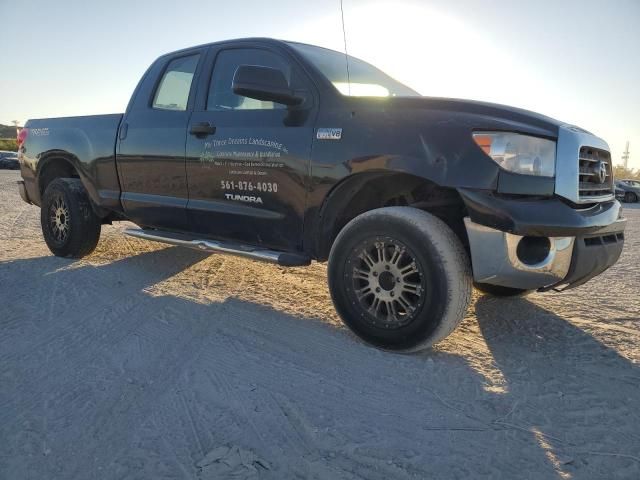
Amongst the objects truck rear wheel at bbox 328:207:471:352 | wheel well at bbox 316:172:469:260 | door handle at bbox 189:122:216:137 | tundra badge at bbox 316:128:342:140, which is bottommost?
truck rear wheel at bbox 328:207:471:352

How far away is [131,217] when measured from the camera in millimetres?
4656

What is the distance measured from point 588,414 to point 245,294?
2.52 meters

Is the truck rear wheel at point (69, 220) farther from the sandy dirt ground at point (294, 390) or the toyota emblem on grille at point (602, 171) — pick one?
the toyota emblem on grille at point (602, 171)

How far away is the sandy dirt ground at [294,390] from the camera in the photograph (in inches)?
73.2

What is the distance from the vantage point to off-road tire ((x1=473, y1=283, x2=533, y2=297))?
3.75 metres

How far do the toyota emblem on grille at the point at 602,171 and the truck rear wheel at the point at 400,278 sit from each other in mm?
965

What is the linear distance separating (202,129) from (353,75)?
47.6 inches

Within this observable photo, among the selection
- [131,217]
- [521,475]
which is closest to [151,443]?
[521,475]

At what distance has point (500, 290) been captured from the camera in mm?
3807

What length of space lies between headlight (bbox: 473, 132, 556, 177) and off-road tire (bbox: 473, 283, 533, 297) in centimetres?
135

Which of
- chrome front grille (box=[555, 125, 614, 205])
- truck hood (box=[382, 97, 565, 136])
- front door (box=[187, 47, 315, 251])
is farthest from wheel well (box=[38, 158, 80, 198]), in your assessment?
chrome front grille (box=[555, 125, 614, 205])

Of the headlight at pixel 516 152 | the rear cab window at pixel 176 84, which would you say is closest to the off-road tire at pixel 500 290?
the headlight at pixel 516 152

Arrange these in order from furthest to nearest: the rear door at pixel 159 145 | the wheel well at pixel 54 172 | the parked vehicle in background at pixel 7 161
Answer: the parked vehicle in background at pixel 7 161 < the wheel well at pixel 54 172 < the rear door at pixel 159 145

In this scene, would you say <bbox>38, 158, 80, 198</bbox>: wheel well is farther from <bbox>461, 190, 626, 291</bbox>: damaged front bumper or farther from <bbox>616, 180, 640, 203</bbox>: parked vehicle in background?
<bbox>616, 180, 640, 203</bbox>: parked vehicle in background
